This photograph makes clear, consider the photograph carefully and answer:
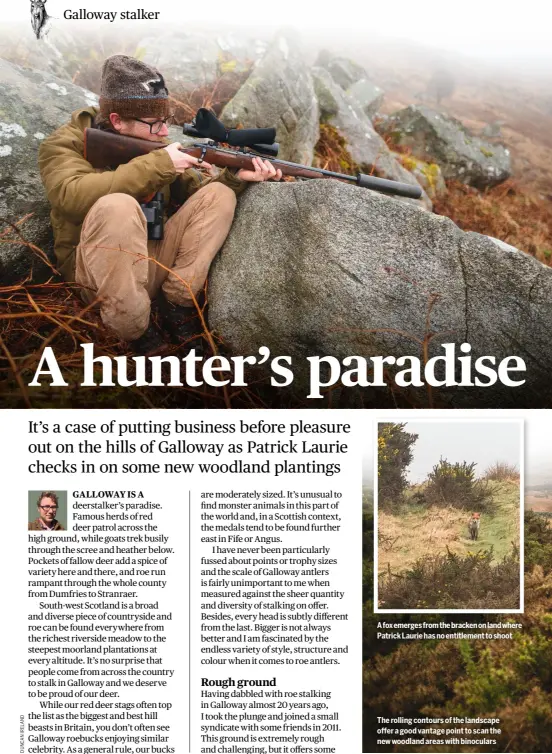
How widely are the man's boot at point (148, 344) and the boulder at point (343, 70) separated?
4502 millimetres

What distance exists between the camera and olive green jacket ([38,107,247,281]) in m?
3.42

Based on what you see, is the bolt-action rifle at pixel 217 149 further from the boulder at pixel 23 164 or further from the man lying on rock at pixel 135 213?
the boulder at pixel 23 164

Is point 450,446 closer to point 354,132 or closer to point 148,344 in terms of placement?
point 148,344

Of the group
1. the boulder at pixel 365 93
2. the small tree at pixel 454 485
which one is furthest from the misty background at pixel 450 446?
the boulder at pixel 365 93

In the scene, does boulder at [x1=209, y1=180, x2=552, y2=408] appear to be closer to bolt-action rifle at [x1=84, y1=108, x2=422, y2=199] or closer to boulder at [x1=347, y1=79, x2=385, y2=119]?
bolt-action rifle at [x1=84, y1=108, x2=422, y2=199]

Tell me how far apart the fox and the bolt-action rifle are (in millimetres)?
1981

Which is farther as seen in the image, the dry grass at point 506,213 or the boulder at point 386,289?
the dry grass at point 506,213

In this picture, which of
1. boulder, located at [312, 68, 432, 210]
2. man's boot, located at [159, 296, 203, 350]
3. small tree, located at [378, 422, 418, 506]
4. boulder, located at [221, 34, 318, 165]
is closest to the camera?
small tree, located at [378, 422, 418, 506]

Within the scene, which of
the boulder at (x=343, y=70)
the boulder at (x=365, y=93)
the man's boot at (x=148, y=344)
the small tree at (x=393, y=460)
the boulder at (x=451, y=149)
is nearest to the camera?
the small tree at (x=393, y=460)

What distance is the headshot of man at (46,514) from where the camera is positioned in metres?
3.50

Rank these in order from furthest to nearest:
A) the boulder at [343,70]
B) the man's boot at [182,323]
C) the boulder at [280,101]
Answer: the boulder at [343,70] → the boulder at [280,101] → the man's boot at [182,323]

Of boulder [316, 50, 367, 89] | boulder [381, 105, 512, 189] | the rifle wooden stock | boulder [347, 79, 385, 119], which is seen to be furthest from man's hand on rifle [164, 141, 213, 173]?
boulder [381, 105, 512, 189]

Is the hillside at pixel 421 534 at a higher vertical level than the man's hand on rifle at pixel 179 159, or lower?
lower

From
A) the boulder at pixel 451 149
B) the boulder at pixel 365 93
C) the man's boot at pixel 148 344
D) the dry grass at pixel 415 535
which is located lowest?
the dry grass at pixel 415 535
